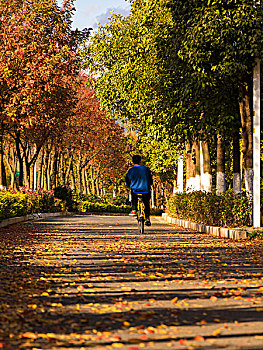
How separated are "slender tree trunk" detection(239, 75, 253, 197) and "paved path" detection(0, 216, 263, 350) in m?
7.51

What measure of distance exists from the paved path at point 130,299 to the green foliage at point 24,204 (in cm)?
832

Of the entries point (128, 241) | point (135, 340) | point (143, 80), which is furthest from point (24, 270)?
point (143, 80)

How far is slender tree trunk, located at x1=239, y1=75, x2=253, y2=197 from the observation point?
21.0 m

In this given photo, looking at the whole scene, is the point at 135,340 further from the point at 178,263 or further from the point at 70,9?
the point at 70,9

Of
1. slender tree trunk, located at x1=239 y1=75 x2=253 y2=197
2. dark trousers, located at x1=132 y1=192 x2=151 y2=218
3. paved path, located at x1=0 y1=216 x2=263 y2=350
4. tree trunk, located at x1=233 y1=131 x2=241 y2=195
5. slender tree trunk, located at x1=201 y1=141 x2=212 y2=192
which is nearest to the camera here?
paved path, located at x1=0 y1=216 x2=263 y2=350

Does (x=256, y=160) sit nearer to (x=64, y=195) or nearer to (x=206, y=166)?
(x=206, y=166)

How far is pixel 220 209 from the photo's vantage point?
21.3 meters

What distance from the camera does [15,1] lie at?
30.9 m

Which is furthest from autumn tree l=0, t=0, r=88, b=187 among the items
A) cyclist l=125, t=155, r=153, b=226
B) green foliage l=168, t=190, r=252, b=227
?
cyclist l=125, t=155, r=153, b=226

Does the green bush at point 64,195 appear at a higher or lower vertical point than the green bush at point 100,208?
higher

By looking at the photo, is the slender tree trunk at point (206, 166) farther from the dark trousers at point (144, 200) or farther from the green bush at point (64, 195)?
the green bush at point (64, 195)

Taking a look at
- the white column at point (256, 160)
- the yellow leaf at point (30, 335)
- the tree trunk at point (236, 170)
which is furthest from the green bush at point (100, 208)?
the yellow leaf at point (30, 335)

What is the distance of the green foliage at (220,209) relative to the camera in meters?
20.2

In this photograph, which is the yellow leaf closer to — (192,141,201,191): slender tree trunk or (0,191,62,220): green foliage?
(0,191,62,220): green foliage
